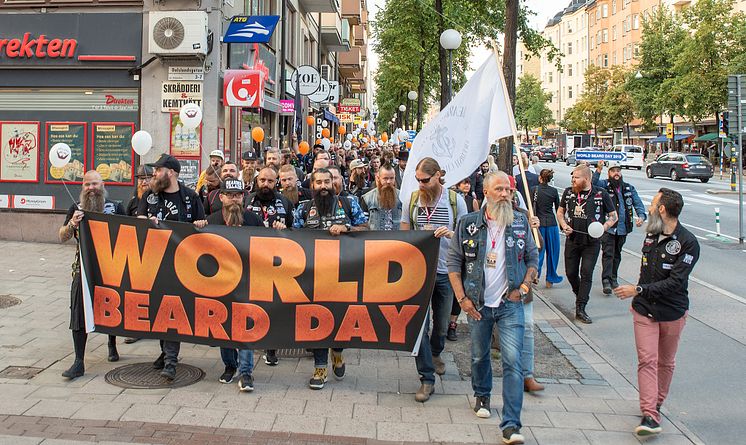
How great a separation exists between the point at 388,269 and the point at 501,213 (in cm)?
129

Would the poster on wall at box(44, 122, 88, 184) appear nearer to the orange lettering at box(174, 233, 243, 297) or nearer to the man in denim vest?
the orange lettering at box(174, 233, 243, 297)

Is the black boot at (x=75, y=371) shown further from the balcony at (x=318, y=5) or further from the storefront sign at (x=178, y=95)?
the balcony at (x=318, y=5)

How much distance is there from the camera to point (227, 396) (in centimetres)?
595

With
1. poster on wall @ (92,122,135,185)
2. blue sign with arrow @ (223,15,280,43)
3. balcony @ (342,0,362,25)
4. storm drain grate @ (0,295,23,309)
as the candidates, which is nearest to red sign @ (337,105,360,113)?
balcony @ (342,0,362,25)

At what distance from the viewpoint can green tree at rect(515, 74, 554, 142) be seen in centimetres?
9788

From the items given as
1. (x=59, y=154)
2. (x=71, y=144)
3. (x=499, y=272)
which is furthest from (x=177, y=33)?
(x=499, y=272)

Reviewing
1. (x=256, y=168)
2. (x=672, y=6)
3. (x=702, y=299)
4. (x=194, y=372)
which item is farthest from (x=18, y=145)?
(x=672, y=6)

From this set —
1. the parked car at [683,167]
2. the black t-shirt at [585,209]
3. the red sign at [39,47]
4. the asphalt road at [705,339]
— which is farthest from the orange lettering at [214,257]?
the parked car at [683,167]

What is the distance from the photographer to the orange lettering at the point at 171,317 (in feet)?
20.5

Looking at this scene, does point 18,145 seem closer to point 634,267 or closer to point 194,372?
point 194,372

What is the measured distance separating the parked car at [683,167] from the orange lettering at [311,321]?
36.4m

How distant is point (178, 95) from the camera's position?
1395 centimetres

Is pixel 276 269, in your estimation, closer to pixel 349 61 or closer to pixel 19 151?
pixel 19 151

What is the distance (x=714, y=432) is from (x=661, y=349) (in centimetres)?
73
